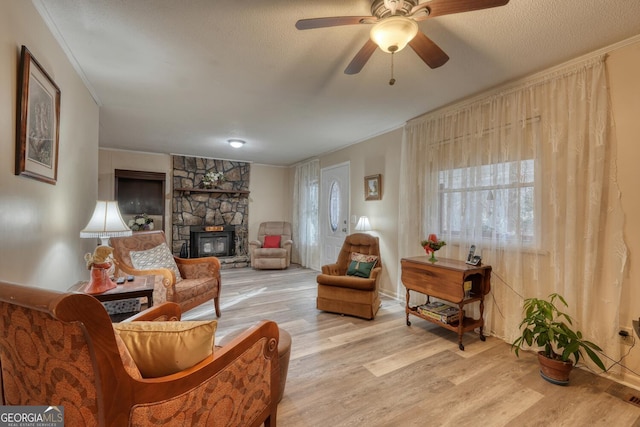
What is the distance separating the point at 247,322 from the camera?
3.07 m

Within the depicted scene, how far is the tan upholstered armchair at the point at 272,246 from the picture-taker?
19.2 feet

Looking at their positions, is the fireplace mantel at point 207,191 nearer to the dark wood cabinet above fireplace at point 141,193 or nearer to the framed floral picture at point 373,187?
the dark wood cabinet above fireplace at point 141,193

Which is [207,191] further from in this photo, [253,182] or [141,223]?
[141,223]

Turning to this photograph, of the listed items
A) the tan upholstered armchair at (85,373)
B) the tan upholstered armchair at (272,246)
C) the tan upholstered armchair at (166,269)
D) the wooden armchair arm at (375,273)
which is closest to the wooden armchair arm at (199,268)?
the tan upholstered armchair at (166,269)

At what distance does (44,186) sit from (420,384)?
2.86 meters

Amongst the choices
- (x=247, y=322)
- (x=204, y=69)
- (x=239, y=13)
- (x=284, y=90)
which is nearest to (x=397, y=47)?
(x=239, y=13)

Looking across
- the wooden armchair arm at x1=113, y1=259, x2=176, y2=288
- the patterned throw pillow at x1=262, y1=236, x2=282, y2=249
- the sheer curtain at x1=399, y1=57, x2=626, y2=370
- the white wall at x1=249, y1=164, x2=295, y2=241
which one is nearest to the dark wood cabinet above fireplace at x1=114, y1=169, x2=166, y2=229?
the white wall at x1=249, y1=164, x2=295, y2=241

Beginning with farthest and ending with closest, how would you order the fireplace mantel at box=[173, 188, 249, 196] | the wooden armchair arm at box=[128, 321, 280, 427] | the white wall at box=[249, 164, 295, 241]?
the white wall at box=[249, 164, 295, 241], the fireplace mantel at box=[173, 188, 249, 196], the wooden armchair arm at box=[128, 321, 280, 427]

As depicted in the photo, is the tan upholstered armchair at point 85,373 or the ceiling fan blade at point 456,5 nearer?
the tan upholstered armchair at point 85,373

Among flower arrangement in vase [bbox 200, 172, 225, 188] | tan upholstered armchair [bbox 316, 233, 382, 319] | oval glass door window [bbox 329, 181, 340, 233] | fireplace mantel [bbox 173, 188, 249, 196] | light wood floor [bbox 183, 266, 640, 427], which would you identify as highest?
flower arrangement in vase [bbox 200, 172, 225, 188]

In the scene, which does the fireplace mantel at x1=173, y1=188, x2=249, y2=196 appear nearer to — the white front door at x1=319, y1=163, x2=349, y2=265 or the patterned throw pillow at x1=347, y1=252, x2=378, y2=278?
the white front door at x1=319, y1=163, x2=349, y2=265

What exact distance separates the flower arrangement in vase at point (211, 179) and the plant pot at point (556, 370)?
5935 millimetres

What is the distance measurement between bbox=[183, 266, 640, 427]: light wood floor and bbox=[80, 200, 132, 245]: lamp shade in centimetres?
136

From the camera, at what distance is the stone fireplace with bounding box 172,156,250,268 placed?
588cm
